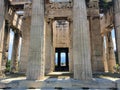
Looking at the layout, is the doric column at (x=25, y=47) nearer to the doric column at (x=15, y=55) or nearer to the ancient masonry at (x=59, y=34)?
the ancient masonry at (x=59, y=34)

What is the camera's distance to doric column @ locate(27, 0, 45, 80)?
42.6 ft

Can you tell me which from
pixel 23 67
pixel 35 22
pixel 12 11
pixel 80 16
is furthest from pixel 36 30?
pixel 12 11

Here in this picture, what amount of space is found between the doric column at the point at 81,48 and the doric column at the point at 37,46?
3149 millimetres

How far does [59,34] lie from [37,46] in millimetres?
12335

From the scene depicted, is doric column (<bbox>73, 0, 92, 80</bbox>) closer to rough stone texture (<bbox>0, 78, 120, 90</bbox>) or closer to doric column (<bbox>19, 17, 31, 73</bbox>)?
rough stone texture (<bbox>0, 78, 120, 90</bbox>)

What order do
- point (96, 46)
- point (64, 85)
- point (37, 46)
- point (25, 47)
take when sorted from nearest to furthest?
point (64, 85) → point (37, 46) → point (96, 46) → point (25, 47)

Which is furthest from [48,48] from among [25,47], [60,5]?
[60,5]

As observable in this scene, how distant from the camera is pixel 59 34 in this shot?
83.4 feet

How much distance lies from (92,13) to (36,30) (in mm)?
10056

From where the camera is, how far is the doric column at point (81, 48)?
488 inches

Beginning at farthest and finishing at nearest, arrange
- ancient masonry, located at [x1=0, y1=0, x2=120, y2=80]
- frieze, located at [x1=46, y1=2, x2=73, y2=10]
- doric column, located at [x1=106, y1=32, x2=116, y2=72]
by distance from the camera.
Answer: doric column, located at [x1=106, y1=32, x2=116, y2=72] < frieze, located at [x1=46, y1=2, x2=73, y2=10] < ancient masonry, located at [x1=0, y1=0, x2=120, y2=80]

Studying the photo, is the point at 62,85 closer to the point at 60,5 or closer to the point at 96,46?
the point at 96,46

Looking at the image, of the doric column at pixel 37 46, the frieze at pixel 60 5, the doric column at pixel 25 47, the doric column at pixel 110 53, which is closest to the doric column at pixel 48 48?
the frieze at pixel 60 5

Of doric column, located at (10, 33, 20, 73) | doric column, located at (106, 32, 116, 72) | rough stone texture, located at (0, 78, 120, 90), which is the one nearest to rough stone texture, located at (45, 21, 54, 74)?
doric column, located at (10, 33, 20, 73)
